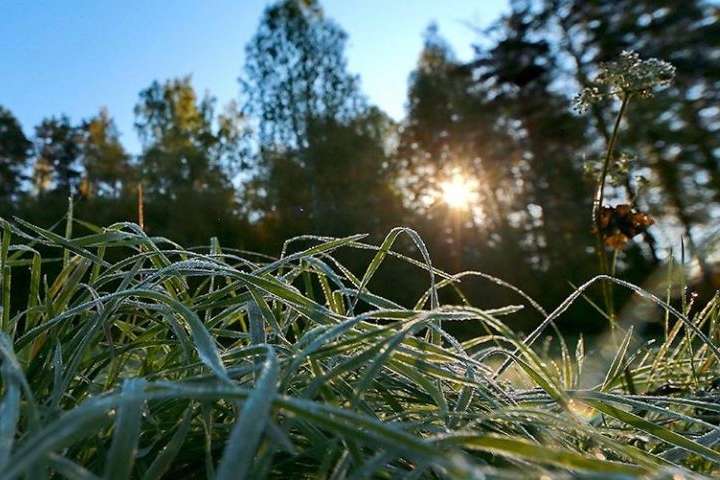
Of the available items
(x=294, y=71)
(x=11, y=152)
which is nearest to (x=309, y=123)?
(x=294, y=71)

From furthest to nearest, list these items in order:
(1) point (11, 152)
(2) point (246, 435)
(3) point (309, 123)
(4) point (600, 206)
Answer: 1. (1) point (11, 152)
2. (3) point (309, 123)
3. (4) point (600, 206)
4. (2) point (246, 435)

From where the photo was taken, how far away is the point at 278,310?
0.67 metres

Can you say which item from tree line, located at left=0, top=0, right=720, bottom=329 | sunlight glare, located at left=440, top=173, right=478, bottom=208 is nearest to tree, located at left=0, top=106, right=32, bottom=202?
tree line, located at left=0, top=0, right=720, bottom=329

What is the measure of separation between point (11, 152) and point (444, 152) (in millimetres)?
12124

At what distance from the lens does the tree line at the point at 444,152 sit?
11711mm

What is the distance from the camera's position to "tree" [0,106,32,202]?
19.8 meters

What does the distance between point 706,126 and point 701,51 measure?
1.35 m

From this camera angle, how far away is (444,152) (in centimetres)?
1806

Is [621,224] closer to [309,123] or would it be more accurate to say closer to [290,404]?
[290,404]

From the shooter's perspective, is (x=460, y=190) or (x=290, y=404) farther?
(x=460, y=190)

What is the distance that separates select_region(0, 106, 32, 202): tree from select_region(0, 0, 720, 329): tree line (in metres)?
0.06

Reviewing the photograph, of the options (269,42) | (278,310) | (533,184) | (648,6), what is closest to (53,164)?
(269,42)

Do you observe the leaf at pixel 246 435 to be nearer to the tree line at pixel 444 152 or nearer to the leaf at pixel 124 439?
the leaf at pixel 124 439

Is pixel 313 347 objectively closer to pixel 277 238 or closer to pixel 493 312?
pixel 493 312
